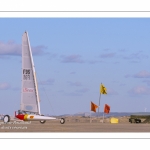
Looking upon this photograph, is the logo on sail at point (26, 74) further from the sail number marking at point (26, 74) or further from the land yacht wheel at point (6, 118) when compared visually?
the land yacht wheel at point (6, 118)

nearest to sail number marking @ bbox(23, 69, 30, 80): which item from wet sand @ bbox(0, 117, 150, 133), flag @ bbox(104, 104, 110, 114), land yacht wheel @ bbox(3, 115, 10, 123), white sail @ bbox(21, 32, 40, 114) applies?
white sail @ bbox(21, 32, 40, 114)

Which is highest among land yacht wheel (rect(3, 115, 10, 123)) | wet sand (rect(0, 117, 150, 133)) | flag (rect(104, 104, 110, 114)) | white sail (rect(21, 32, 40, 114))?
white sail (rect(21, 32, 40, 114))

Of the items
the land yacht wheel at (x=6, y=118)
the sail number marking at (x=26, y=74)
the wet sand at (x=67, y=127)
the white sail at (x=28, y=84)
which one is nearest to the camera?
the wet sand at (x=67, y=127)

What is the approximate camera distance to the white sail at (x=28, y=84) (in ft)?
163

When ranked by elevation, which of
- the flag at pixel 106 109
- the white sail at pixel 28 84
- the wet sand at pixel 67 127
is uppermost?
the white sail at pixel 28 84

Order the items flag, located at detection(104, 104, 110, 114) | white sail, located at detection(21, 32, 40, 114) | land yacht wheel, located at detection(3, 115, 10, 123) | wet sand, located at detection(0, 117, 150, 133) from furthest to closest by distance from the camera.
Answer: flag, located at detection(104, 104, 110, 114) → white sail, located at detection(21, 32, 40, 114) → land yacht wheel, located at detection(3, 115, 10, 123) → wet sand, located at detection(0, 117, 150, 133)

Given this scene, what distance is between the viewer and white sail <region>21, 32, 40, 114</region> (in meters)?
49.6

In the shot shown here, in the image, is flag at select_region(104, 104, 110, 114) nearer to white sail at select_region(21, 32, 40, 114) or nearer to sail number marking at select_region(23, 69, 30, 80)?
white sail at select_region(21, 32, 40, 114)

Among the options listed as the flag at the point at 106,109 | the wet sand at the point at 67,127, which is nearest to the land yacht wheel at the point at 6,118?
the wet sand at the point at 67,127

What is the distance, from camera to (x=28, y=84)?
50219mm
